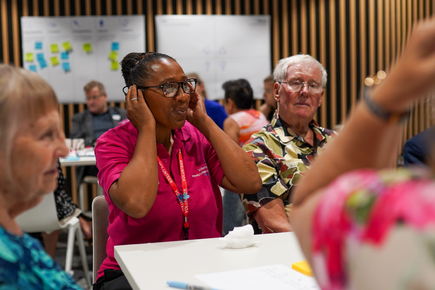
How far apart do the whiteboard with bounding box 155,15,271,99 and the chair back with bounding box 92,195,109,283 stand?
13.8 ft

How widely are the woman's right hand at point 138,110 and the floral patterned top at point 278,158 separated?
0.55m

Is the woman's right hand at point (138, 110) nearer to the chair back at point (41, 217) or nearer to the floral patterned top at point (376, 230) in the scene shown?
the floral patterned top at point (376, 230)

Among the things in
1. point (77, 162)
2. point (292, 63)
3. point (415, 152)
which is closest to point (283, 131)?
point (292, 63)

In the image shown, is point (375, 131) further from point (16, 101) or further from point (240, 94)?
point (240, 94)

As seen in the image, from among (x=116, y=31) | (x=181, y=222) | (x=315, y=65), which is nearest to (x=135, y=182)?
(x=181, y=222)

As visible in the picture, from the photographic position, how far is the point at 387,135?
1.76 feet

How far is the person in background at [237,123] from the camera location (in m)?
4.11

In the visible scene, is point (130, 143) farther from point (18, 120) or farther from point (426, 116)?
point (426, 116)

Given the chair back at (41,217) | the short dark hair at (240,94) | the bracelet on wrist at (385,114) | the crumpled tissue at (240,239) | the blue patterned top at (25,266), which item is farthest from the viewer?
Answer: the short dark hair at (240,94)

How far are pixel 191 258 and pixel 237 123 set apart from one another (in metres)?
3.06

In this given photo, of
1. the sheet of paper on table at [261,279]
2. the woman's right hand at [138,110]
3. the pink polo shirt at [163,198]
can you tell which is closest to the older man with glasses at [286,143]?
the pink polo shirt at [163,198]

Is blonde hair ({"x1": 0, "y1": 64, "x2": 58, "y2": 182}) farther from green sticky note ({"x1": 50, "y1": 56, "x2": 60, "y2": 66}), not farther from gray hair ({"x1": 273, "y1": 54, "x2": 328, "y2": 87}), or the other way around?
green sticky note ({"x1": 50, "y1": 56, "x2": 60, "y2": 66})

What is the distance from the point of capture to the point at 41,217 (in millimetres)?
2984

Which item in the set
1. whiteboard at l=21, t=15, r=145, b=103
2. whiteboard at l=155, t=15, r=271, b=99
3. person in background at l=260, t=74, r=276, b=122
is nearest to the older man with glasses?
person in background at l=260, t=74, r=276, b=122
